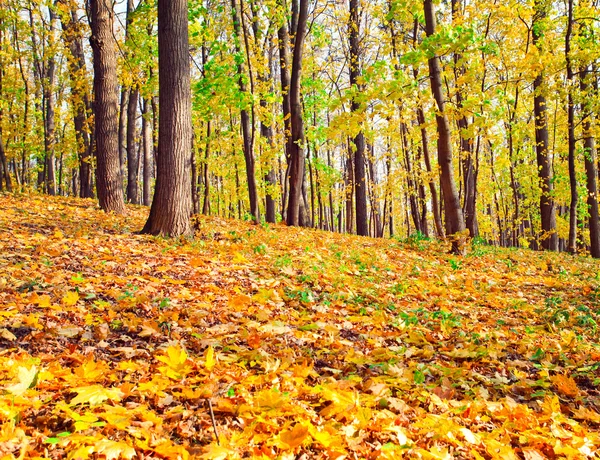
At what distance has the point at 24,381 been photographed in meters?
2.32

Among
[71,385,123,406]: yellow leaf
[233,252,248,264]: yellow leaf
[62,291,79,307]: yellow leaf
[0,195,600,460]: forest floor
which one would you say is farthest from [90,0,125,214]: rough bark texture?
[71,385,123,406]: yellow leaf

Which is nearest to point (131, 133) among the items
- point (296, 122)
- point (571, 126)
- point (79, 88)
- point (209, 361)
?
point (79, 88)

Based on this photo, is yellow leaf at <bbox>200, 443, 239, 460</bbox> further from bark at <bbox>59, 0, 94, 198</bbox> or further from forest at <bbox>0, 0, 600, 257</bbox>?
bark at <bbox>59, 0, 94, 198</bbox>

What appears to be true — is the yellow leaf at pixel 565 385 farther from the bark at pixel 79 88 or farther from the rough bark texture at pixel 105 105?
the bark at pixel 79 88

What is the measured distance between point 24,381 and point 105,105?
7.90 meters

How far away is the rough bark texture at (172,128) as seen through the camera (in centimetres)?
674

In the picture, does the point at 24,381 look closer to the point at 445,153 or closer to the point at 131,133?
the point at 445,153

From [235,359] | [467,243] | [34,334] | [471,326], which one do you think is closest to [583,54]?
[467,243]

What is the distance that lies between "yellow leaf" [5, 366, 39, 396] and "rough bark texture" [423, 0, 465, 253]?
26.1 feet

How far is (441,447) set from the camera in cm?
229

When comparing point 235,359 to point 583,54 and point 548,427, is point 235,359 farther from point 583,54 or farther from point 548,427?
point 583,54

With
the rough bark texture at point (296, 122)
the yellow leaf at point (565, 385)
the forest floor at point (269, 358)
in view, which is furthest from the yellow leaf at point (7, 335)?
the rough bark texture at point (296, 122)

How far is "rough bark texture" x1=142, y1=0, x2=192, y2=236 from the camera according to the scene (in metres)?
6.74

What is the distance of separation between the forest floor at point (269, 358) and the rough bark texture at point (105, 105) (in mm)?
2483
